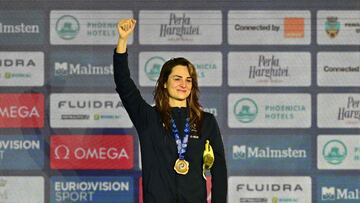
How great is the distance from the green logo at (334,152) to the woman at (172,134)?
1.24m

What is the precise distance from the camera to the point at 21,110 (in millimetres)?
3566

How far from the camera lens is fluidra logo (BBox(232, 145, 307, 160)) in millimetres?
3564

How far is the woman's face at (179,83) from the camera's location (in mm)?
2469

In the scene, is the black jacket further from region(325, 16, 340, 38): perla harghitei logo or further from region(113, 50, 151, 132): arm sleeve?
region(325, 16, 340, 38): perla harghitei logo

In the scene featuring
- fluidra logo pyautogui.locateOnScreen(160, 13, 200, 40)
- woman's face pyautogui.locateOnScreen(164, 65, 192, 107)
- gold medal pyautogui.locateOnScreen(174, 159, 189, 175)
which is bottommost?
gold medal pyautogui.locateOnScreen(174, 159, 189, 175)

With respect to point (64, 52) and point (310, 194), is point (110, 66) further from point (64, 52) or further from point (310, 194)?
point (310, 194)

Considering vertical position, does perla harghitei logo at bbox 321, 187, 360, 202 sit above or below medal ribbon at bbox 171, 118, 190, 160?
below

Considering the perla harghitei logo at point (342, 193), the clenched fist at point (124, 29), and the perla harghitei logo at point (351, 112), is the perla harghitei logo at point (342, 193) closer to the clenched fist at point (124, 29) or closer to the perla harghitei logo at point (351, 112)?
the perla harghitei logo at point (351, 112)

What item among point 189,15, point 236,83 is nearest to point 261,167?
point 236,83

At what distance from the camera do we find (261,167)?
141 inches

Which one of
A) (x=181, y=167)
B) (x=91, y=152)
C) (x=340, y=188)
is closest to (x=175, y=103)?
(x=181, y=167)

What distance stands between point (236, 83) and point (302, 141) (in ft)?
1.49

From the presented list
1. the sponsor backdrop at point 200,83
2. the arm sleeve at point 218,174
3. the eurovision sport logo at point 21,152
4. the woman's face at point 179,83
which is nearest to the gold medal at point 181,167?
the arm sleeve at point 218,174

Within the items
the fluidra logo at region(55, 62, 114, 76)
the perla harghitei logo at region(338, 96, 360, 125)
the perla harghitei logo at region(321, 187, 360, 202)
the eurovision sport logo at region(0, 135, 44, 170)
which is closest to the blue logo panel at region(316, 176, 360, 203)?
the perla harghitei logo at region(321, 187, 360, 202)
